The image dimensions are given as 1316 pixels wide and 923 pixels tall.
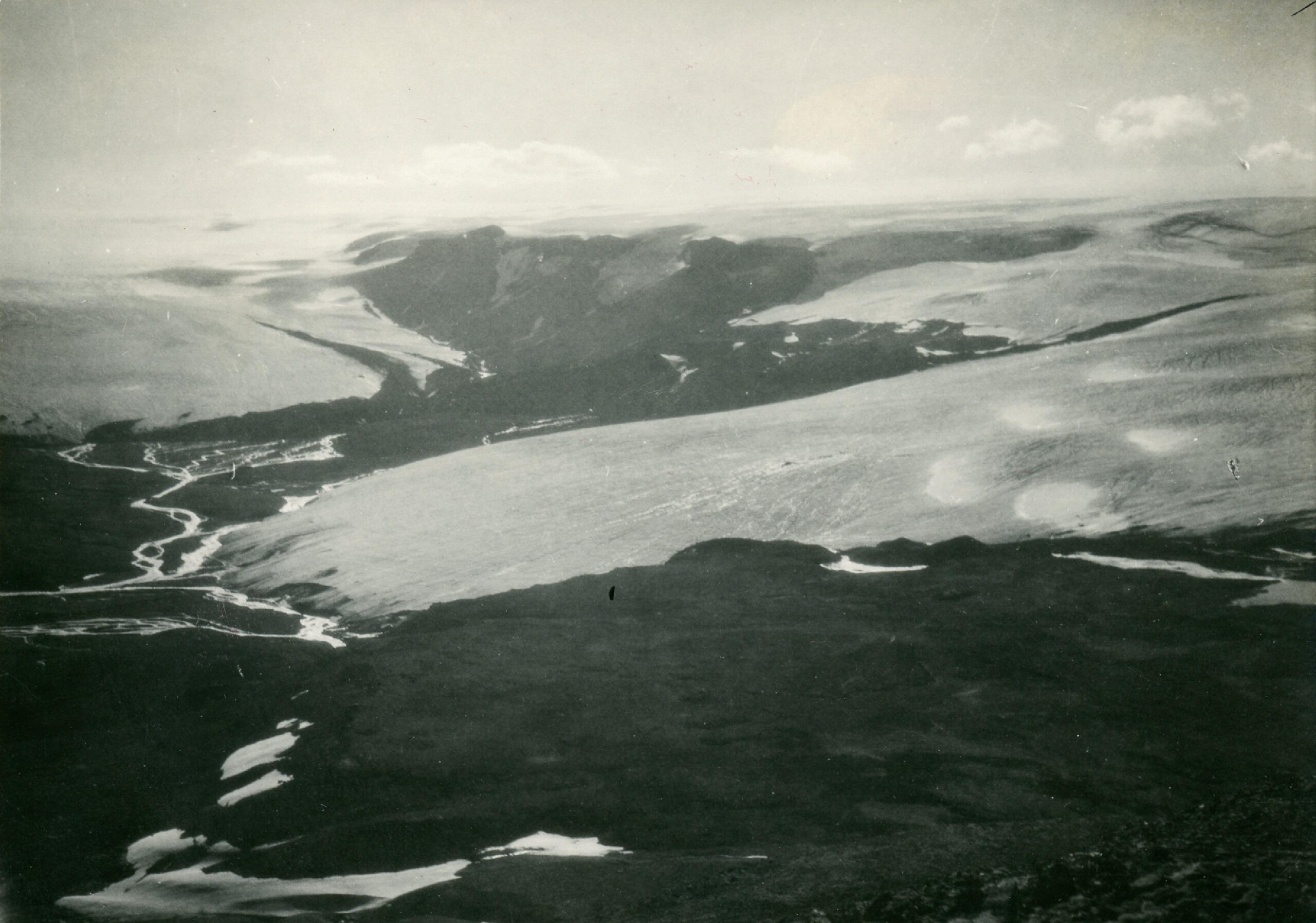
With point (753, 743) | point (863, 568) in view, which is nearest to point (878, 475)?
point (863, 568)

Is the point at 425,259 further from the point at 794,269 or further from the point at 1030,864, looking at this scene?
the point at 1030,864

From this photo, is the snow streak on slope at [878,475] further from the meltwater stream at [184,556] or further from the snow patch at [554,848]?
the snow patch at [554,848]

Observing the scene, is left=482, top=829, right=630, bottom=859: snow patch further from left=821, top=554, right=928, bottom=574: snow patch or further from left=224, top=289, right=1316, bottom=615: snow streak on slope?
left=821, top=554, right=928, bottom=574: snow patch

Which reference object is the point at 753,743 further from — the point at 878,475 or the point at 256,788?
the point at 256,788

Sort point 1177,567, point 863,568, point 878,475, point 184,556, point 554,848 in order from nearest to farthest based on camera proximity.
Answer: point 554,848
point 1177,567
point 863,568
point 184,556
point 878,475

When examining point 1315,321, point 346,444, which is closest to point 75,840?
point 346,444

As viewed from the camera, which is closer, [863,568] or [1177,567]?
[1177,567]
